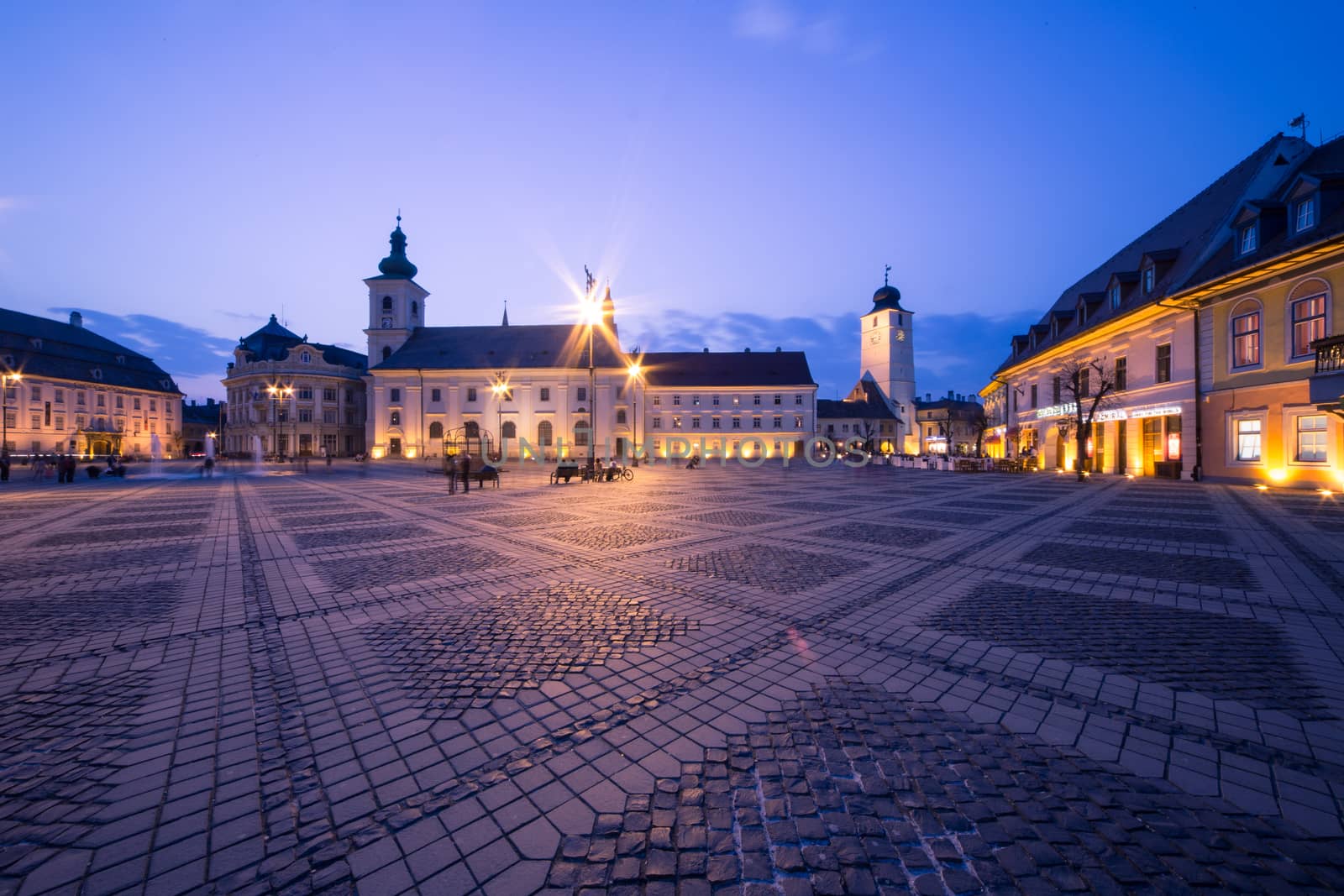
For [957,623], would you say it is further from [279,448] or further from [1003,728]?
[279,448]

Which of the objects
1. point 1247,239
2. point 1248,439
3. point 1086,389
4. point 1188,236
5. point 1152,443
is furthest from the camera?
point 1086,389

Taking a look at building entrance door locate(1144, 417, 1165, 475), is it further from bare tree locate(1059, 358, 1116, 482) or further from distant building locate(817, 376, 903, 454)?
distant building locate(817, 376, 903, 454)

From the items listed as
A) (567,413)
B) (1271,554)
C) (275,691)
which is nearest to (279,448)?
(567,413)

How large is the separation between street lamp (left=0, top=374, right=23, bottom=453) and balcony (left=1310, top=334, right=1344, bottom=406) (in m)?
68.6

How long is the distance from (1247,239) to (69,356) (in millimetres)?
93632

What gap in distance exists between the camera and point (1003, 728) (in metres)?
3.35

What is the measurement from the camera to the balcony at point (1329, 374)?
48.1 feet

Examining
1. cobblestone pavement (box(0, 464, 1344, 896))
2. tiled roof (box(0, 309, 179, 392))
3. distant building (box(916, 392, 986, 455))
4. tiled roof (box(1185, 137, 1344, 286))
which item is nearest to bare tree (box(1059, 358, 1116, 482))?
tiled roof (box(1185, 137, 1344, 286))

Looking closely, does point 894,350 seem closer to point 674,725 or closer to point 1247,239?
point 1247,239

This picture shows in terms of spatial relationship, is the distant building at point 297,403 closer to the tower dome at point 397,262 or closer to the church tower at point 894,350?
the tower dome at point 397,262

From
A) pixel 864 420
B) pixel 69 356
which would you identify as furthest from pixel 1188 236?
pixel 69 356

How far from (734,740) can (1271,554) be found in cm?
1040

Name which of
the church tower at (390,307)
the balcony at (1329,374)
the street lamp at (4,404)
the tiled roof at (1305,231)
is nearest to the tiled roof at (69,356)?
the street lamp at (4,404)

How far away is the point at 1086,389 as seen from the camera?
91.8ft
